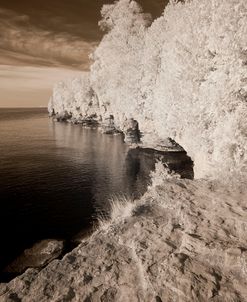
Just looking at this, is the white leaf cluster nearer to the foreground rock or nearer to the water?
the foreground rock

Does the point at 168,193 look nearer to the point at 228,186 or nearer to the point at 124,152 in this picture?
the point at 228,186

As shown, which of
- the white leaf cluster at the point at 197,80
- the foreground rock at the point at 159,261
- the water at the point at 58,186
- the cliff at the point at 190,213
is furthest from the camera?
the water at the point at 58,186

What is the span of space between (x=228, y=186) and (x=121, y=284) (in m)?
8.38

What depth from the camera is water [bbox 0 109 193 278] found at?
2909 cm

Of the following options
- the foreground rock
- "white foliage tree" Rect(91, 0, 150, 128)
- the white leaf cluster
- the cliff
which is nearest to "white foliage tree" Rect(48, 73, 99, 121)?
"white foliage tree" Rect(91, 0, 150, 128)

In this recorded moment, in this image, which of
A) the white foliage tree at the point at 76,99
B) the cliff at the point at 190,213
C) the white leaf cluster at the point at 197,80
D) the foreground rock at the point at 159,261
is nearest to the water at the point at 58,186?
the white leaf cluster at the point at 197,80

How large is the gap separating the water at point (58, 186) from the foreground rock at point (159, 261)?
1472cm

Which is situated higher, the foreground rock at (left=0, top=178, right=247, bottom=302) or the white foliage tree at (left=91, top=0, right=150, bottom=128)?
the white foliage tree at (left=91, top=0, right=150, bottom=128)

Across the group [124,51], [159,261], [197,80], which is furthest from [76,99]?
[159,261]

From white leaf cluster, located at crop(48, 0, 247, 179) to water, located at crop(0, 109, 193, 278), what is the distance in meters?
9.62

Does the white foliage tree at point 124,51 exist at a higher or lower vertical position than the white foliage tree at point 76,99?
higher

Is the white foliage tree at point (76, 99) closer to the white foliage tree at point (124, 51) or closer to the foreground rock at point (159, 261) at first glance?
the white foliage tree at point (124, 51)

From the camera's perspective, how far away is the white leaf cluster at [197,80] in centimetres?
2141

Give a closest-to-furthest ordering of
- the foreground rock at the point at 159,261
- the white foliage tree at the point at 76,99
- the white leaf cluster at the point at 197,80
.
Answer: the foreground rock at the point at 159,261
the white leaf cluster at the point at 197,80
the white foliage tree at the point at 76,99
